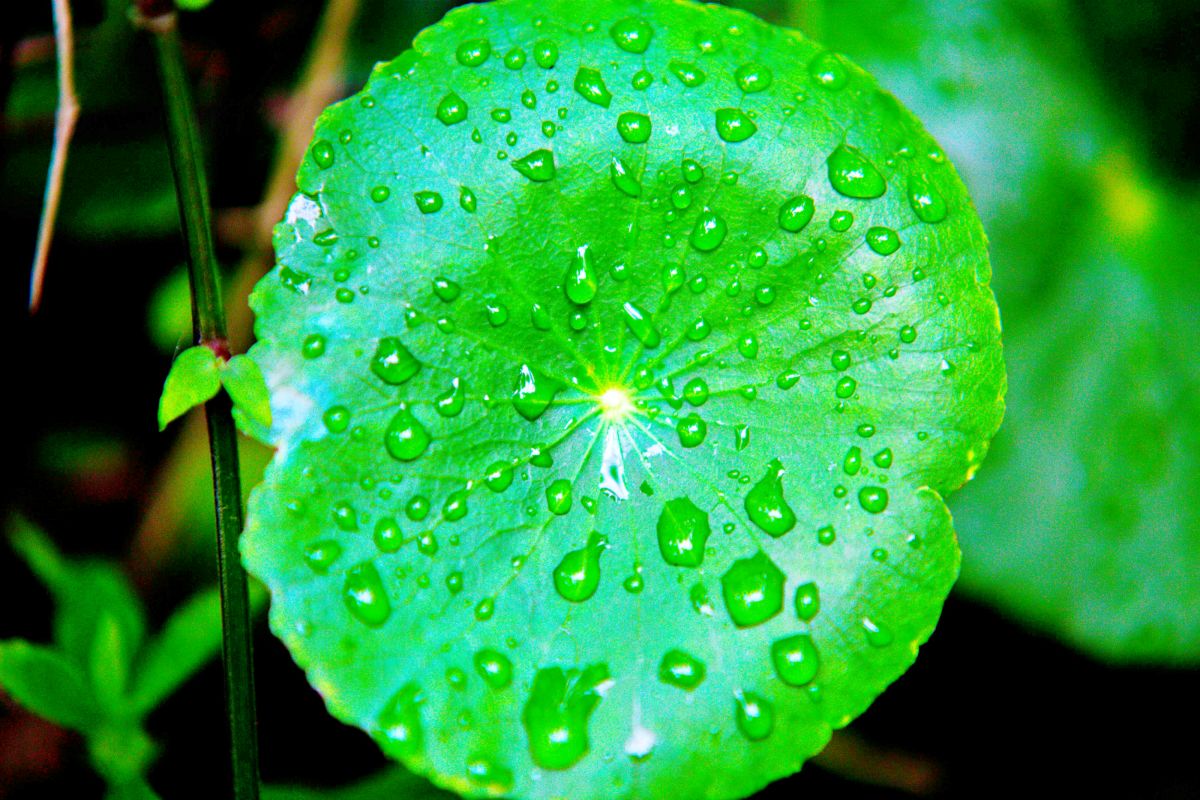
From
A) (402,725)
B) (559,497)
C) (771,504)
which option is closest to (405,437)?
(559,497)

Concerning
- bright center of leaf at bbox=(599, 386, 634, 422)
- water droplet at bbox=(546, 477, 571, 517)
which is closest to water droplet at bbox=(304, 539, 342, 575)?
water droplet at bbox=(546, 477, 571, 517)

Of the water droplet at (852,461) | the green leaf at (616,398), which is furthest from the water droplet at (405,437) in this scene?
the water droplet at (852,461)

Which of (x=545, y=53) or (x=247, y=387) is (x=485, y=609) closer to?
(x=247, y=387)

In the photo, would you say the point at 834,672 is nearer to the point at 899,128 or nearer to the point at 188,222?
the point at 899,128

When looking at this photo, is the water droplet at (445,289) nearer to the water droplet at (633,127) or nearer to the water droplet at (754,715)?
the water droplet at (633,127)

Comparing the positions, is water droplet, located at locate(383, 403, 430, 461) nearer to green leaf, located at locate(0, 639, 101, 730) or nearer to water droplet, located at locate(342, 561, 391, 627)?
water droplet, located at locate(342, 561, 391, 627)

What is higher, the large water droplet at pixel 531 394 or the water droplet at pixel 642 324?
the water droplet at pixel 642 324

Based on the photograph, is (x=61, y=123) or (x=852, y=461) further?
(x=61, y=123)
